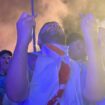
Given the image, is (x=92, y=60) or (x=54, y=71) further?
(x=54, y=71)

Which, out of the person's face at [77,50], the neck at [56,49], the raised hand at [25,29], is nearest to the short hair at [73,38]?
the person's face at [77,50]

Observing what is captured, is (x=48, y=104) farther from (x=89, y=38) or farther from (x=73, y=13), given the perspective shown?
(x=73, y=13)

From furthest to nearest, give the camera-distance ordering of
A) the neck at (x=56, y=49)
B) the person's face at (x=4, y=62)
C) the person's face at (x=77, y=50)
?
the person's face at (x=4, y=62)
the person's face at (x=77, y=50)
the neck at (x=56, y=49)

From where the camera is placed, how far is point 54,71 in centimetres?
284

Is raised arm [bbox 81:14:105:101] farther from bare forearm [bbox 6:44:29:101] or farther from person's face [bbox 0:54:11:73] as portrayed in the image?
person's face [bbox 0:54:11:73]

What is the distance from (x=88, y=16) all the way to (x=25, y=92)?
643mm

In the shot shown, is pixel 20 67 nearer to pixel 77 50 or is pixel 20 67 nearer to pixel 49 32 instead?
pixel 49 32

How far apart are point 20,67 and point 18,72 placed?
1.4 inches

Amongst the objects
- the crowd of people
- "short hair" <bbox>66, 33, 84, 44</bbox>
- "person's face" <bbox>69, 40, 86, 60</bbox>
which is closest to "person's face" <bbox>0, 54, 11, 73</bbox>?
"short hair" <bbox>66, 33, 84, 44</bbox>

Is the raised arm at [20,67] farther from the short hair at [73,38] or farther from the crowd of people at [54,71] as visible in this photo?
the short hair at [73,38]

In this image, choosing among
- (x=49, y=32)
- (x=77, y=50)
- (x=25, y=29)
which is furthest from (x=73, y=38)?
(x=25, y=29)

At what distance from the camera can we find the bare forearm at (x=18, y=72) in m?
2.66

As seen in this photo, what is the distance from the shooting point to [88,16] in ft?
8.80

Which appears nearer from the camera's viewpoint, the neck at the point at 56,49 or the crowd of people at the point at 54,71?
the crowd of people at the point at 54,71
